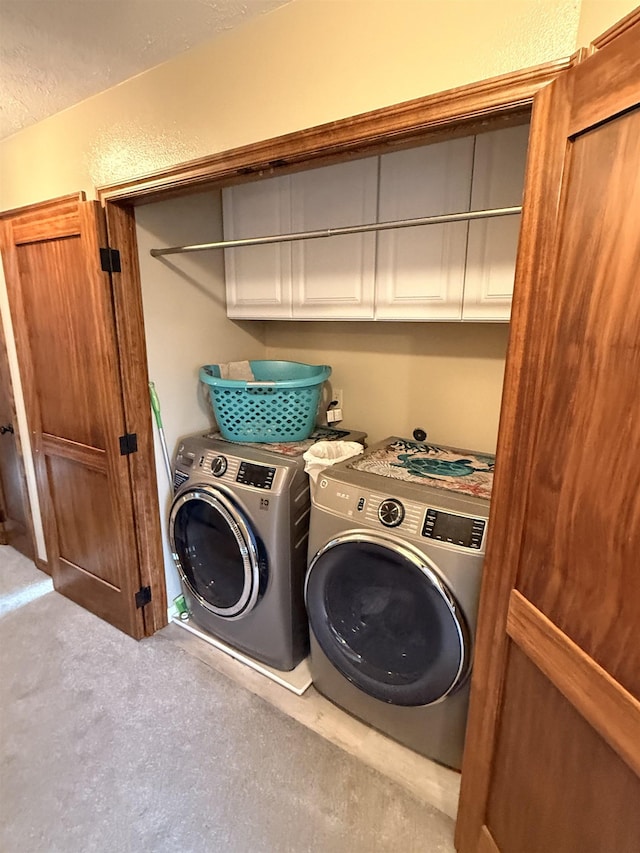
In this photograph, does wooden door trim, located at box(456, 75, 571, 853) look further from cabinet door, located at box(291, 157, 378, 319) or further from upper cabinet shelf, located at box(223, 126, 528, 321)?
cabinet door, located at box(291, 157, 378, 319)

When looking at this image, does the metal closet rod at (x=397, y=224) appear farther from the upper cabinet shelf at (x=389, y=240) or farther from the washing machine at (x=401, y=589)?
the washing machine at (x=401, y=589)

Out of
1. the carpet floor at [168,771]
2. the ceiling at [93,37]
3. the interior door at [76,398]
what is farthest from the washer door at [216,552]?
the ceiling at [93,37]

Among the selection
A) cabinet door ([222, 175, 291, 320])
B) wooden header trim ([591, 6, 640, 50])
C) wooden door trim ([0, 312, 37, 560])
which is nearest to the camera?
wooden header trim ([591, 6, 640, 50])

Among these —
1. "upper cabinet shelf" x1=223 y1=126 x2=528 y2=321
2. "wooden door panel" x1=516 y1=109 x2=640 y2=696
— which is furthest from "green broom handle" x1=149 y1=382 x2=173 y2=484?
Answer: "wooden door panel" x1=516 y1=109 x2=640 y2=696

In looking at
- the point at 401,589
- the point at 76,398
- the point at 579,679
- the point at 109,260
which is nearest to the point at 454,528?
the point at 401,589

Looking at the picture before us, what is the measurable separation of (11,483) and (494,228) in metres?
3.01

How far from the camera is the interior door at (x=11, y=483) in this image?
8.47 feet

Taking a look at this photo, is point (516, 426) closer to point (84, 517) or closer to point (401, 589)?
point (401, 589)

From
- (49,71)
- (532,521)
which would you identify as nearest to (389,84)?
(532,521)

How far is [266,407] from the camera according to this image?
198 cm

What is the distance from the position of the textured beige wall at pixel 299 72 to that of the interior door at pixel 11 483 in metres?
1.34

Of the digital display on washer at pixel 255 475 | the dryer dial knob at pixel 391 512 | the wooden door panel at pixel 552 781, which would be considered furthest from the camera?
the digital display on washer at pixel 255 475

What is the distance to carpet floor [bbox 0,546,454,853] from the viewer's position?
1.39 m

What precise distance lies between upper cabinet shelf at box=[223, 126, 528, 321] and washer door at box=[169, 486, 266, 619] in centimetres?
93
